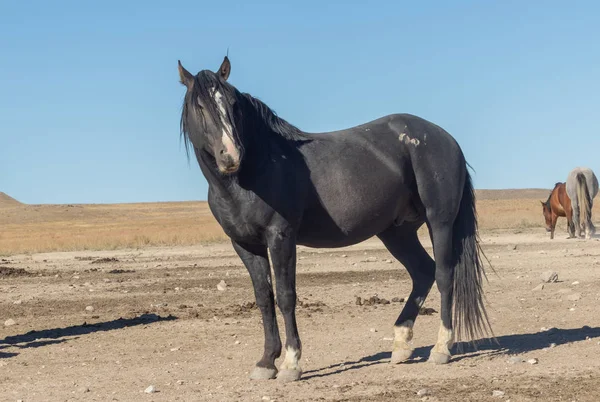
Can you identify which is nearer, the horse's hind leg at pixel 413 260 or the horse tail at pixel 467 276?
the horse tail at pixel 467 276

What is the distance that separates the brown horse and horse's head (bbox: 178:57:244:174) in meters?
20.7

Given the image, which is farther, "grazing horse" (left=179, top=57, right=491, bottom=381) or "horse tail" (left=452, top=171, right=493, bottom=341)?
"horse tail" (left=452, top=171, right=493, bottom=341)

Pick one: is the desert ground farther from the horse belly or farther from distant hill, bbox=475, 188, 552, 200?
distant hill, bbox=475, 188, 552, 200

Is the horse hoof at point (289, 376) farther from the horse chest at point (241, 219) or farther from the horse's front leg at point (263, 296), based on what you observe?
the horse chest at point (241, 219)

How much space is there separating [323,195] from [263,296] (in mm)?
1052

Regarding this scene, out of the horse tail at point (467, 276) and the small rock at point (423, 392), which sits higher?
the horse tail at point (467, 276)

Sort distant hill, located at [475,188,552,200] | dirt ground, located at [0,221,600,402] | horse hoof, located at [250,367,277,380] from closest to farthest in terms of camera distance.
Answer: dirt ground, located at [0,221,600,402]
horse hoof, located at [250,367,277,380]
distant hill, located at [475,188,552,200]

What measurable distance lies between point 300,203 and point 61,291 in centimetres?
1015

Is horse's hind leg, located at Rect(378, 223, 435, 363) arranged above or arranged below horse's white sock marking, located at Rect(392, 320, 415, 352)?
above

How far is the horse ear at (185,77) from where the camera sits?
7055 mm

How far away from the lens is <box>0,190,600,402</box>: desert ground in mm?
7035

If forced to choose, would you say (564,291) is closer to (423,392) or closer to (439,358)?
(439,358)

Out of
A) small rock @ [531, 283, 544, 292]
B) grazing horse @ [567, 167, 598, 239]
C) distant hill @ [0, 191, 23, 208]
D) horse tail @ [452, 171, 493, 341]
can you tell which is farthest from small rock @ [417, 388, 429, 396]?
distant hill @ [0, 191, 23, 208]

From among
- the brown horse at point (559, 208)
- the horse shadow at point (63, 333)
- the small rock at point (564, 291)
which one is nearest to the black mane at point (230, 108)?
the horse shadow at point (63, 333)
